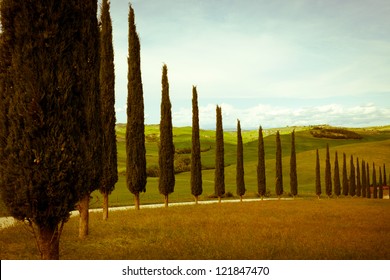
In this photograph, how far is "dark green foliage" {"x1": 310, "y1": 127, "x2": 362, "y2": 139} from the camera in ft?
447

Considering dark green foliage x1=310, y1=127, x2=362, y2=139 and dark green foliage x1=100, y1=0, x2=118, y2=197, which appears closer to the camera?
dark green foliage x1=100, y1=0, x2=118, y2=197

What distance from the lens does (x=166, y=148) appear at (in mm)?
31375

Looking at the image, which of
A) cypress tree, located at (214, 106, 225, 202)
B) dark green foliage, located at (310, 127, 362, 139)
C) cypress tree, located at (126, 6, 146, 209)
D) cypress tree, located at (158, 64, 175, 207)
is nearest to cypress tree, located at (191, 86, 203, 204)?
cypress tree, located at (214, 106, 225, 202)

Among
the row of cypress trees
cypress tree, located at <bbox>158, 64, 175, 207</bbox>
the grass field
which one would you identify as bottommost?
the row of cypress trees

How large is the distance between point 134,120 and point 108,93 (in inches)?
198

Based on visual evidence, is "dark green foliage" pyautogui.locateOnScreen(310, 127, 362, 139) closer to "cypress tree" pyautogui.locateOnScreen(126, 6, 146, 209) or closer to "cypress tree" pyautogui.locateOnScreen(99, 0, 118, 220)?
"cypress tree" pyautogui.locateOnScreen(126, 6, 146, 209)

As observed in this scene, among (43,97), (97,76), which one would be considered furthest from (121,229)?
(43,97)

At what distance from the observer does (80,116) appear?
915 cm

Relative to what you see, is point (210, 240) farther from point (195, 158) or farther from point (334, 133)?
point (334, 133)

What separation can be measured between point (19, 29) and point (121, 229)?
37.1ft

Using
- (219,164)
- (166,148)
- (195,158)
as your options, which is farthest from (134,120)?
(219,164)

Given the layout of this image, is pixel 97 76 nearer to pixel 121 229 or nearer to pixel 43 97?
pixel 43 97

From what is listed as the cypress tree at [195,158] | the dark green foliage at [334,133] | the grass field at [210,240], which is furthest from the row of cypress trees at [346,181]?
the dark green foliage at [334,133]

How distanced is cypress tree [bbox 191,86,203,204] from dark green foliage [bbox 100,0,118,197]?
15.3m
